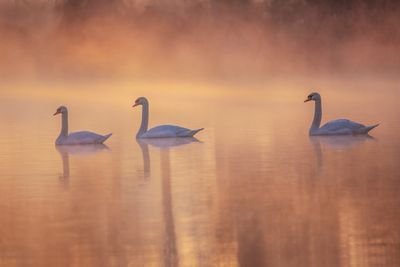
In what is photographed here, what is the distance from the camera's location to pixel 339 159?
52.1 ft

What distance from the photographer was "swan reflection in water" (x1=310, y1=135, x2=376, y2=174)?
17656mm

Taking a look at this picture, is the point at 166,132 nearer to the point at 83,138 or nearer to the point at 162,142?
the point at 162,142

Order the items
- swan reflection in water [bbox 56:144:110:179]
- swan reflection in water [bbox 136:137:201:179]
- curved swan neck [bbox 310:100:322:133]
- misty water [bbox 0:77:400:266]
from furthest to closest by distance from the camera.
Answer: curved swan neck [bbox 310:100:322:133], swan reflection in water [bbox 136:137:201:179], swan reflection in water [bbox 56:144:110:179], misty water [bbox 0:77:400:266]

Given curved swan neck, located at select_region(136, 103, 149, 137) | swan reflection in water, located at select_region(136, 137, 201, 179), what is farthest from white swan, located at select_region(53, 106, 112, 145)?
curved swan neck, located at select_region(136, 103, 149, 137)

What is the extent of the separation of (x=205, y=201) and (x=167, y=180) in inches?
76.4

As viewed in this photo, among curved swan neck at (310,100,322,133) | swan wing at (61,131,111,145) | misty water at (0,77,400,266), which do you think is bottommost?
misty water at (0,77,400,266)

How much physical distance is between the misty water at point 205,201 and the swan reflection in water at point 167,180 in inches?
0.6

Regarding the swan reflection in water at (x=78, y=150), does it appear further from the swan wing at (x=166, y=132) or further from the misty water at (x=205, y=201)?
the swan wing at (x=166, y=132)

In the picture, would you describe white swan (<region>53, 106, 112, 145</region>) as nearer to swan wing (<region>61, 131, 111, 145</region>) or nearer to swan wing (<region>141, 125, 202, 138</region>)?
swan wing (<region>61, 131, 111, 145</region>)

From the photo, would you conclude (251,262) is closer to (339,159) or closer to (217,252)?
(217,252)

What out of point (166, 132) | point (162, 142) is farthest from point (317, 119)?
point (162, 142)

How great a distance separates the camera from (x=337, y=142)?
1886 cm

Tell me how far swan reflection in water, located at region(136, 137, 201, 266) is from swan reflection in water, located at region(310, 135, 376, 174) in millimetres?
2002

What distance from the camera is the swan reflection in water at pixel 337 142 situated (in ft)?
57.9
